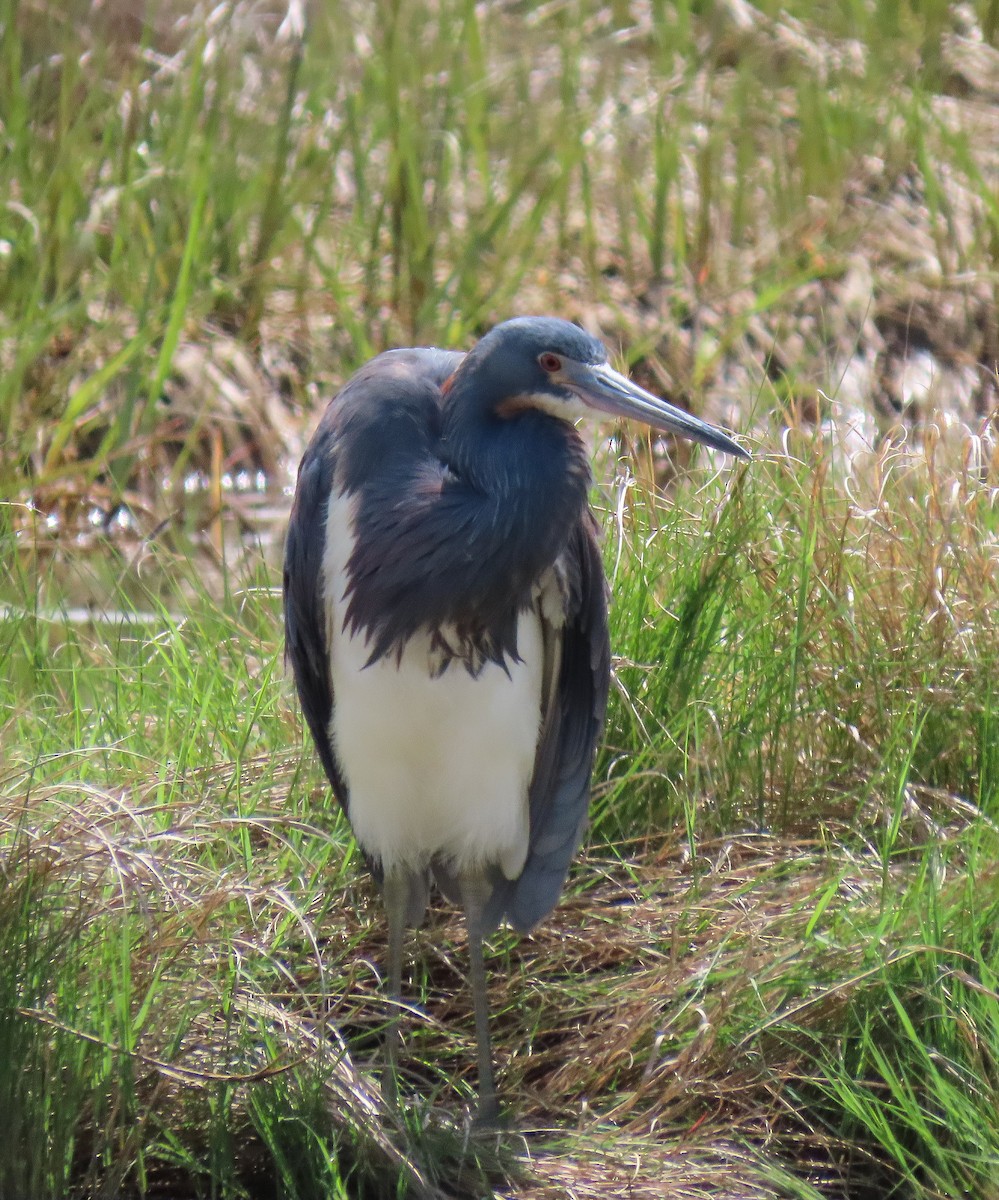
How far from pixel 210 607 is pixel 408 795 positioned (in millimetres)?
1180

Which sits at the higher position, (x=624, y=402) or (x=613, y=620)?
(x=624, y=402)

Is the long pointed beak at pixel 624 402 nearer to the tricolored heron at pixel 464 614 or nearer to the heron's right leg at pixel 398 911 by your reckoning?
the tricolored heron at pixel 464 614

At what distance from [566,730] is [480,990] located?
1.84 ft

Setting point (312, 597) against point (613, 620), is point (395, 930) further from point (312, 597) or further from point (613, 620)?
point (613, 620)

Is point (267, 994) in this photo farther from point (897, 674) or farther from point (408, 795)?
point (897, 674)

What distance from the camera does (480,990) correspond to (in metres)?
3.26

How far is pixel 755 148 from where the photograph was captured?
6.77m

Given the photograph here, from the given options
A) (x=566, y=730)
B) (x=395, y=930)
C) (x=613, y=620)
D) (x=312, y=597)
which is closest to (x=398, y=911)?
(x=395, y=930)

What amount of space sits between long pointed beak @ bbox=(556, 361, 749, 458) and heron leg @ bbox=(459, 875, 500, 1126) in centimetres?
103

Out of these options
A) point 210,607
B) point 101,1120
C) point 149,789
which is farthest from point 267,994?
point 210,607

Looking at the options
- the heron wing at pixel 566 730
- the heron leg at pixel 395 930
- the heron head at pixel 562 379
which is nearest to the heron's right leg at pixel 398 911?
the heron leg at pixel 395 930

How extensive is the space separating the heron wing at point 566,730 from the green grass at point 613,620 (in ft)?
0.64

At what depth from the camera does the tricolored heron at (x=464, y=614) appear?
9.77 ft

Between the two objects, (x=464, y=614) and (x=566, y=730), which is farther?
(x=566, y=730)
